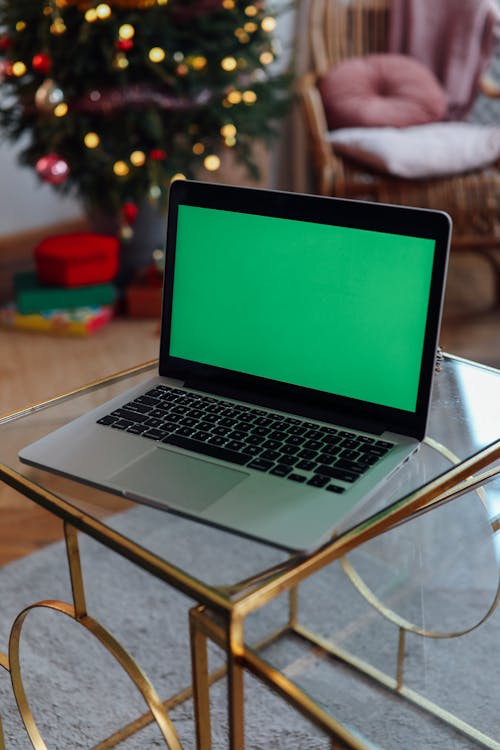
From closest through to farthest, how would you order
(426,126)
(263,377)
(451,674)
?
(263,377) < (451,674) < (426,126)

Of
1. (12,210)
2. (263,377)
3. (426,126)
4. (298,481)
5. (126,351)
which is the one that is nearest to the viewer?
(298,481)

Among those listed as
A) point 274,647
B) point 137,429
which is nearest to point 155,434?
point 137,429

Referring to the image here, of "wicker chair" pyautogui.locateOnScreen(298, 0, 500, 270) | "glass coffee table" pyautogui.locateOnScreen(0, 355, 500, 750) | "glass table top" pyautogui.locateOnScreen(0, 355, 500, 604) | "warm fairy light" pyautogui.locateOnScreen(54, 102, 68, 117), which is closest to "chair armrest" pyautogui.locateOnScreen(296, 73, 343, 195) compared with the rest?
"wicker chair" pyautogui.locateOnScreen(298, 0, 500, 270)

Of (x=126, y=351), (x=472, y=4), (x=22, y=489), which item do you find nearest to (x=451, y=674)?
(x=22, y=489)

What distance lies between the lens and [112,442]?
82 centimetres

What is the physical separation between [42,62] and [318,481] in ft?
6.13

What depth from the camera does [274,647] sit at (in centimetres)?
124

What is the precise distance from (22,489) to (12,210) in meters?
2.62

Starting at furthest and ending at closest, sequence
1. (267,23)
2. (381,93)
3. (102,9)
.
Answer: (381,93)
(267,23)
(102,9)

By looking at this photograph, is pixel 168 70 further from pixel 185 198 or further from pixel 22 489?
pixel 22 489

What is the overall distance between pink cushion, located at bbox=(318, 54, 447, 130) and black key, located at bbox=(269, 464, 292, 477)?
194 centimetres

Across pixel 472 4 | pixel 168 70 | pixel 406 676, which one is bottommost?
pixel 406 676

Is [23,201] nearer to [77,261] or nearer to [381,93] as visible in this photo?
[77,261]

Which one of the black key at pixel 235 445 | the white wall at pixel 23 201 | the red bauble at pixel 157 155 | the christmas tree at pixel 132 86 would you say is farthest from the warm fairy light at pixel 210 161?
the black key at pixel 235 445
